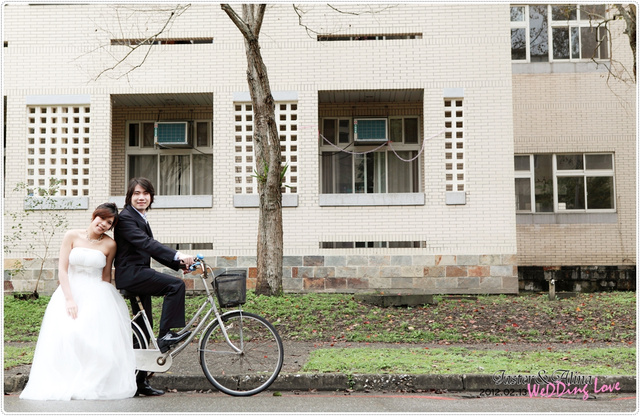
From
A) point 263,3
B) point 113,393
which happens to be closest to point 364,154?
point 263,3

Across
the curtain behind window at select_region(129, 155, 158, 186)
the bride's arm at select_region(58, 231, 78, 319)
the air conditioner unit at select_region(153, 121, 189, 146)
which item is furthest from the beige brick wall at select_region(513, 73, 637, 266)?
the bride's arm at select_region(58, 231, 78, 319)

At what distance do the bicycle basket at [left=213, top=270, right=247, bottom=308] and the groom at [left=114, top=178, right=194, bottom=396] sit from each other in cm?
37

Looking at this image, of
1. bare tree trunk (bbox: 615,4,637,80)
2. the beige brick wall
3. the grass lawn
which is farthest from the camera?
the beige brick wall

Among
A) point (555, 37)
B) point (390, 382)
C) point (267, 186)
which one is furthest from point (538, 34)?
point (390, 382)

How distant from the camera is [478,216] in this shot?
1502 cm

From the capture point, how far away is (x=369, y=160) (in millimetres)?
17609

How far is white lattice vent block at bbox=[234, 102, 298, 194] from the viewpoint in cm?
1548

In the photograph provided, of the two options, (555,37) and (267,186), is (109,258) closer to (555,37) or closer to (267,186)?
(267,186)

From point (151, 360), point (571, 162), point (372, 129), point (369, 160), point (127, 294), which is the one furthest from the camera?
point (571, 162)

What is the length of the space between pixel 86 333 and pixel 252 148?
9.53 meters

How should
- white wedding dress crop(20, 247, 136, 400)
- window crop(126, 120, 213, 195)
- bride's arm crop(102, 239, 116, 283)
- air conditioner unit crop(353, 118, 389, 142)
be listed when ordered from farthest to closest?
window crop(126, 120, 213, 195), air conditioner unit crop(353, 118, 389, 142), bride's arm crop(102, 239, 116, 283), white wedding dress crop(20, 247, 136, 400)

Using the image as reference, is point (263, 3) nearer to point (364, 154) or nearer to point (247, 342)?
point (364, 154)

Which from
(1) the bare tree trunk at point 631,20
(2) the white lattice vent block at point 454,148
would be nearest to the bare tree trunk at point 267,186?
(2) the white lattice vent block at point 454,148

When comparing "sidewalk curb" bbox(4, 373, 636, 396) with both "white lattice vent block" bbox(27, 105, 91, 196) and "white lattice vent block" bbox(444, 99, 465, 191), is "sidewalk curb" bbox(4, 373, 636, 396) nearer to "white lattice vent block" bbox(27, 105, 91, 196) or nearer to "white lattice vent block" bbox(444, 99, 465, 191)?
"white lattice vent block" bbox(444, 99, 465, 191)
